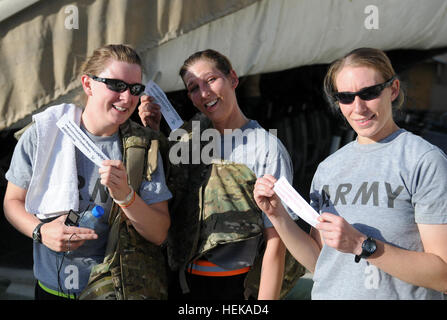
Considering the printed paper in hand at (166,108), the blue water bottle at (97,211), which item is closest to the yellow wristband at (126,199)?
the blue water bottle at (97,211)

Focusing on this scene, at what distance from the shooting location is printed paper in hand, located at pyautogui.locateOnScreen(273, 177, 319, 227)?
61.9 inches

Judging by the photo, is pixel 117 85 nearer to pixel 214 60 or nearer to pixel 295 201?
pixel 214 60

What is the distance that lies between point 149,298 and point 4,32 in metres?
1.77

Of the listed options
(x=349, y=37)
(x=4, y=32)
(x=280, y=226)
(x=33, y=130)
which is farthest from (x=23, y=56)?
(x=349, y=37)

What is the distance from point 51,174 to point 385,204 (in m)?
1.31

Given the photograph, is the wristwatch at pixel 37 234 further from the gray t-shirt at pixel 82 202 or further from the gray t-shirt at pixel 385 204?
the gray t-shirt at pixel 385 204

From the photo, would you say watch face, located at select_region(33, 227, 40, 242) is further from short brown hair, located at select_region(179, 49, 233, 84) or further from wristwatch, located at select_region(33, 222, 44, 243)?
short brown hair, located at select_region(179, 49, 233, 84)

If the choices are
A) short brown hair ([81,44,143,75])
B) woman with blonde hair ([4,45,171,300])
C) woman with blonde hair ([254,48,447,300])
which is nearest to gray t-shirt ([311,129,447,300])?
woman with blonde hair ([254,48,447,300])

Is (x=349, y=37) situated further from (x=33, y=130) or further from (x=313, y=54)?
(x=33, y=130)

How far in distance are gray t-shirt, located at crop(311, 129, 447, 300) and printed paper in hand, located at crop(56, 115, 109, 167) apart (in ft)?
3.00

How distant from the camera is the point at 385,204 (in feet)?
5.01

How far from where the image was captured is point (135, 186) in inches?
74.9

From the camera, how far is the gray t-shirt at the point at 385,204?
146 cm

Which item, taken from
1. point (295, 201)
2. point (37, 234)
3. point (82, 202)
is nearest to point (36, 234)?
point (37, 234)
